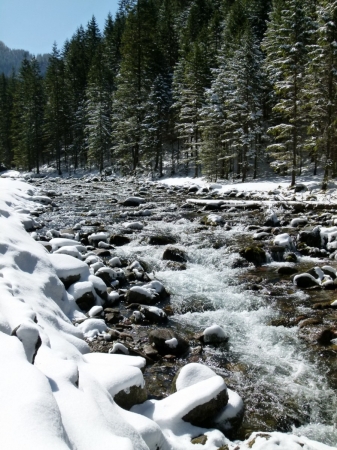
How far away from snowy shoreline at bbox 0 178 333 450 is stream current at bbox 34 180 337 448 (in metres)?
0.76

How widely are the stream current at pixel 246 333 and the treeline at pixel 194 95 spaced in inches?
570

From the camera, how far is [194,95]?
37.4 meters

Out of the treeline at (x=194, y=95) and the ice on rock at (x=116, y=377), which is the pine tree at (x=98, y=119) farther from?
the ice on rock at (x=116, y=377)

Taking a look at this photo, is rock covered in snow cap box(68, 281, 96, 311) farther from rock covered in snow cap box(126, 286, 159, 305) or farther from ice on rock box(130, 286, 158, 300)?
ice on rock box(130, 286, 158, 300)

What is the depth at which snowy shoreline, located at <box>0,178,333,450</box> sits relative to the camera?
2.60 metres

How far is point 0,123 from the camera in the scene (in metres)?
69.1

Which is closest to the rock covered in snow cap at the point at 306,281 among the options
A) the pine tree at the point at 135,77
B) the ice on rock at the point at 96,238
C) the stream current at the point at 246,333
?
the stream current at the point at 246,333

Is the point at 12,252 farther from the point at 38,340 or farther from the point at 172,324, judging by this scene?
the point at 38,340

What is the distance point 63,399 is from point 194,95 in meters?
37.4

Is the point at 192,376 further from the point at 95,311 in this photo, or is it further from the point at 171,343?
the point at 95,311

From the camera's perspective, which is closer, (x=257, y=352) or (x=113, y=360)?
(x=113, y=360)

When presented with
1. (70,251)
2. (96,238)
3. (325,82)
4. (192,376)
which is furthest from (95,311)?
(325,82)

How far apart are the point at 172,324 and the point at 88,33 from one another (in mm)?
79792

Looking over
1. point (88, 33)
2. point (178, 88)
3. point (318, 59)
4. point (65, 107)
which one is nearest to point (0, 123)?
point (65, 107)
